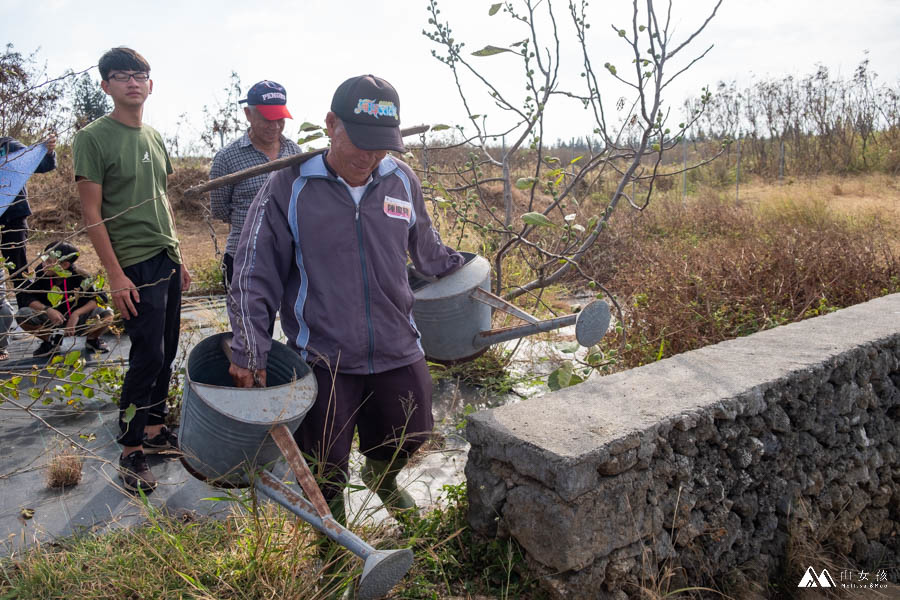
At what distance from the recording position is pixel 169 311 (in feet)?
10.0

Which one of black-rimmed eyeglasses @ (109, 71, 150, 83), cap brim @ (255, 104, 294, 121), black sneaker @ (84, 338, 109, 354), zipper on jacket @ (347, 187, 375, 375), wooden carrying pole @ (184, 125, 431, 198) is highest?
black-rimmed eyeglasses @ (109, 71, 150, 83)

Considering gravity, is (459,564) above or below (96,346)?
below

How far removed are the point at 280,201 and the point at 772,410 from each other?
194 centimetres

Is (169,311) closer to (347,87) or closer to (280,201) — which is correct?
(280,201)

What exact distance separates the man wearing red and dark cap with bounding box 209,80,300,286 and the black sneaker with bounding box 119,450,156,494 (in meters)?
0.92

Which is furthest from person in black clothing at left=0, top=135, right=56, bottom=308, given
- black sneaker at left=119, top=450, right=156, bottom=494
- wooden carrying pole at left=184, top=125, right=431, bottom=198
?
wooden carrying pole at left=184, top=125, right=431, bottom=198

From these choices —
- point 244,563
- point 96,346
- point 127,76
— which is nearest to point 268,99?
point 127,76

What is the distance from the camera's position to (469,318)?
262 centimetres

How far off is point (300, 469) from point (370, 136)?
97cm

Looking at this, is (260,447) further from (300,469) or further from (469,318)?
(469,318)

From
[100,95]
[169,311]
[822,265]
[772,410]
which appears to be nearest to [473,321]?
[772,410]

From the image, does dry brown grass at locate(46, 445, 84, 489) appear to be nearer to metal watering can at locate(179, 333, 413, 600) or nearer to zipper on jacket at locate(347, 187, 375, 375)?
metal watering can at locate(179, 333, 413, 600)

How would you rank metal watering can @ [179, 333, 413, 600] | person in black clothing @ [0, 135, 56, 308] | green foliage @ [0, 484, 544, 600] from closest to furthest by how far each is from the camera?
1. metal watering can @ [179, 333, 413, 600]
2. green foliage @ [0, 484, 544, 600]
3. person in black clothing @ [0, 135, 56, 308]
